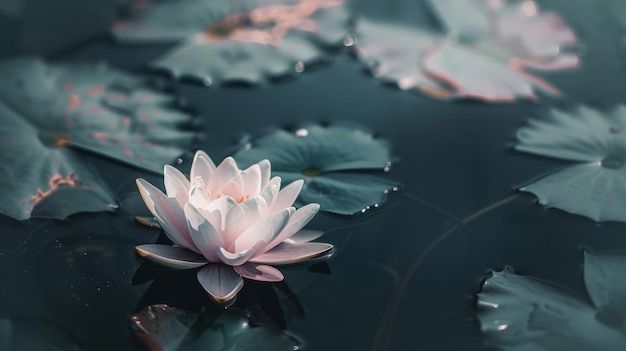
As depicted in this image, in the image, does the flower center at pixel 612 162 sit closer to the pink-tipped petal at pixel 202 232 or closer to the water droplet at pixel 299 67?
the water droplet at pixel 299 67

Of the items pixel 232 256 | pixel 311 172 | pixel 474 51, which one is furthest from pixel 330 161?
pixel 474 51

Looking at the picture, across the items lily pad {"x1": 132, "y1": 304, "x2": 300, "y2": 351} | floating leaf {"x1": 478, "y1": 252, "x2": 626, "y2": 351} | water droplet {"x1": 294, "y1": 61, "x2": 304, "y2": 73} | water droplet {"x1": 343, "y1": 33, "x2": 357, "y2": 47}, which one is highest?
water droplet {"x1": 343, "y1": 33, "x2": 357, "y2": 47}

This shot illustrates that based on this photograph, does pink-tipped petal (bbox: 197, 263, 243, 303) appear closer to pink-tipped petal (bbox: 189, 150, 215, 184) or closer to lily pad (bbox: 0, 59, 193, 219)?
pink-tipped petal (bbox: 189, 150, 215, 184)

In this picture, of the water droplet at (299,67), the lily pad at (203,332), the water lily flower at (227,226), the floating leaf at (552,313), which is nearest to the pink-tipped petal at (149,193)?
the water lily flower at (227,226)

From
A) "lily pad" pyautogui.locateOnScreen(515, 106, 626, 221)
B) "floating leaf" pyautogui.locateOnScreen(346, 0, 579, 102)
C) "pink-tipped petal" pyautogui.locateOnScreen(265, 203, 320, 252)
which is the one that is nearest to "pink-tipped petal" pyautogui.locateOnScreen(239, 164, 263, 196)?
"pink-tipped petal" pyautogui.locateOnScreen(265, 203, 320, 252)

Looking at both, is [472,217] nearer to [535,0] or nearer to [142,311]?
[142,311]

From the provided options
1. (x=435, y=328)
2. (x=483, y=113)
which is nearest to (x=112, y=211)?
(x=435, y=328)
